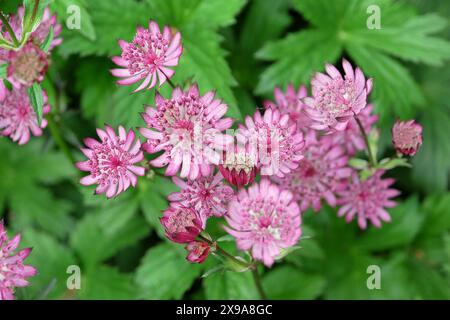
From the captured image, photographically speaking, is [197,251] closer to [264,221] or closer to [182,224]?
[182,224]

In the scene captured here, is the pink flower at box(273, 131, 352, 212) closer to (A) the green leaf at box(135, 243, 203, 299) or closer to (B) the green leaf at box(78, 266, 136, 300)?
(A) the green leaf at box(135, 243, 203, 299)

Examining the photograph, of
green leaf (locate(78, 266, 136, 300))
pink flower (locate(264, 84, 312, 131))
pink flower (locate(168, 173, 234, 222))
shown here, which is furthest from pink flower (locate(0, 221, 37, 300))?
pink flower (locate(264, 84, 312, 131))

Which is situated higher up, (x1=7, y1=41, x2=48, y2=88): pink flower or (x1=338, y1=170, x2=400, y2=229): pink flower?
(x1=7, y1=41, x2=48, y2=88): pink flower

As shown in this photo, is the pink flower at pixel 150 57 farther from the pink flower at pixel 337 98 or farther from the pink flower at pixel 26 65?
the pink flower at pixel 337 98

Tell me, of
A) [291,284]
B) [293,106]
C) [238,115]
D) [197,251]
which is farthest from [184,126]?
[291,284]
